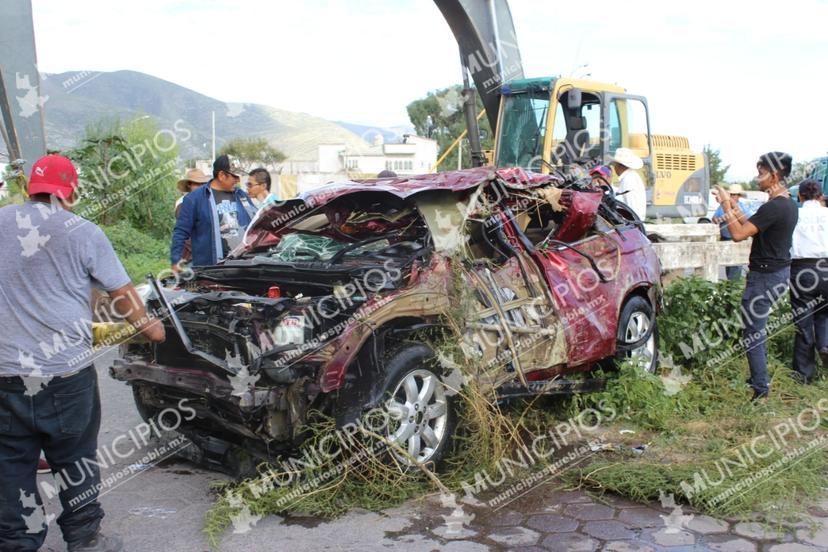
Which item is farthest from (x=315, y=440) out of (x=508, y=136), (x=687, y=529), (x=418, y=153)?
(x=418, y=153)

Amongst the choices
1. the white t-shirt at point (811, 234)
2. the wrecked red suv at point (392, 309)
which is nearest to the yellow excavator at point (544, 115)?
the white t-shirt at point (811, 234)

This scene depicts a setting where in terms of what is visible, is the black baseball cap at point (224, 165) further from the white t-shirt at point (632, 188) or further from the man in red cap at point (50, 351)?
the white t-shirt at point (632, 188)

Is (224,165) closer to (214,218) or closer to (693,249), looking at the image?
(214,218)

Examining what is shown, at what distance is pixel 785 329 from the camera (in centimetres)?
724

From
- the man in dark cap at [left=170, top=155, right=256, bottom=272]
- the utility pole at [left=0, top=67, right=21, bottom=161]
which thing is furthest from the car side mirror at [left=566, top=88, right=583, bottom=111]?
the utility pole at [left=0, top=67, right=21, bottom=161]

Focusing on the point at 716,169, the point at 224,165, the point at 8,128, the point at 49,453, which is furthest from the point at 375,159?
the point at 49,453

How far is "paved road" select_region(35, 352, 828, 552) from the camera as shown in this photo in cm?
392

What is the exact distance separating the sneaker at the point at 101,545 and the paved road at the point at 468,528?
0.51 ft

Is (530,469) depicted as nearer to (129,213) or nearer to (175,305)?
(175,305)

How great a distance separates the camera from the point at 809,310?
692cm

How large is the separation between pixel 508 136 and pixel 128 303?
8.62 meters

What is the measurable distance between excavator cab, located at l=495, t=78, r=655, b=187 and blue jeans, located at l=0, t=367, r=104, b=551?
7.67m

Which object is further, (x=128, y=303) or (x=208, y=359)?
(x=208, y=359)

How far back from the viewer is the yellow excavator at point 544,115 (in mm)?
10641
